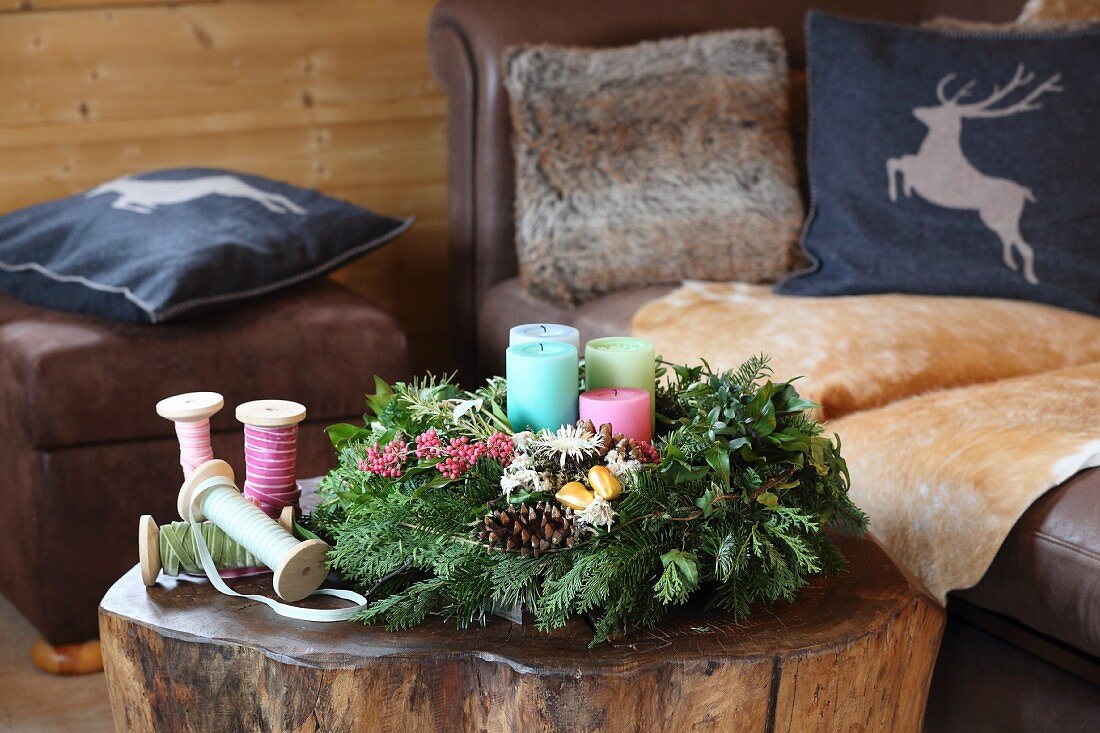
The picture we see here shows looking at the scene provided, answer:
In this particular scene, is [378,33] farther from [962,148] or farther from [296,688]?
[296,688]

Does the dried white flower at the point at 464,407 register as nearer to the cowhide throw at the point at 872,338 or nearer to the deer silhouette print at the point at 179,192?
the cowhide throw at the point at 872,338

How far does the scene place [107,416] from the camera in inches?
64.8

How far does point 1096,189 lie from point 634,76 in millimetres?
798

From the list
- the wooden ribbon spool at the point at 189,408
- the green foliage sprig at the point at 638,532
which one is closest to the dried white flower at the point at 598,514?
the green foliage sprig at the point at 638,532

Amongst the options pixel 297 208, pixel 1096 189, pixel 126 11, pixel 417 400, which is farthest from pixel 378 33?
pixel 417 400

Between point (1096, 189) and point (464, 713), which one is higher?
point (1096, 189)

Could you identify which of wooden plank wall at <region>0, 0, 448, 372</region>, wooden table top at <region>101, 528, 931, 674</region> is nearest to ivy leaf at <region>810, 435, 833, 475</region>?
wooden table top at <region>101, 528, 931, 674</region>

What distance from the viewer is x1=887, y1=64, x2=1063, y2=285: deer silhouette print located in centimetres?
181

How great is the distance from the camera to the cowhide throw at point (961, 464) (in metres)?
1.19

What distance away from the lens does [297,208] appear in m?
1.98

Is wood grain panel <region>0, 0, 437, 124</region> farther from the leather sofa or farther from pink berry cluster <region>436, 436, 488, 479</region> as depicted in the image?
pink berry cluster <region>436, 436, 488, 479</region>

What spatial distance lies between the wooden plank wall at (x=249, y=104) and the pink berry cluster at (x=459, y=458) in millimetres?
1686

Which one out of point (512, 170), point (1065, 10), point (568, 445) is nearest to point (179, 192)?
point (512, 170)

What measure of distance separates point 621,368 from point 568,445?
124mm
